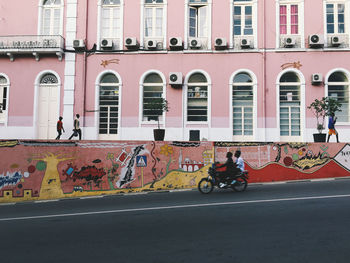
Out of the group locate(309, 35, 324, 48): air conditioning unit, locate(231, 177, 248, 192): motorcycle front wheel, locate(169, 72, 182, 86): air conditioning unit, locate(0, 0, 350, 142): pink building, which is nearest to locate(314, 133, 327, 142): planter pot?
locate(0, 0, 350, 142): pink building

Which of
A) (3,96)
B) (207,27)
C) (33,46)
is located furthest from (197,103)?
(3,96)

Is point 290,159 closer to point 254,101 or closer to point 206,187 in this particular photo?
point 206,187

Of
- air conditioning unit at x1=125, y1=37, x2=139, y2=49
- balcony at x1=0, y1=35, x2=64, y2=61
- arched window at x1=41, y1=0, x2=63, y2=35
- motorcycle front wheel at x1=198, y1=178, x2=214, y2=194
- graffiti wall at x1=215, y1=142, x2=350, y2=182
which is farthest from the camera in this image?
arched window at x1=41, y1=0, x2=63, y2=35

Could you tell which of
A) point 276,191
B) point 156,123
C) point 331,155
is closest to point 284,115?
point 331,155

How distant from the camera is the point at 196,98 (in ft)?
62.2

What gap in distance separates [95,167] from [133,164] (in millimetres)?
1524

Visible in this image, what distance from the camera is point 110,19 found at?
19672 millimetres

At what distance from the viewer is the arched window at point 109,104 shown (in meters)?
19.1

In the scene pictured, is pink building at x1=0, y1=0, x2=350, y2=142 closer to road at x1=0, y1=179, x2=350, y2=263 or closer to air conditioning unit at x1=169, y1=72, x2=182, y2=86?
air conditioning unit at x1=169, y1=72, x2=182, y2=86

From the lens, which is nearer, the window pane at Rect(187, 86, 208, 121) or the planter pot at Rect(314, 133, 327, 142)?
the planter pot at Rect(314, 133, 327, 142)

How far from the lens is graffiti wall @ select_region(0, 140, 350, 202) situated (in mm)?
12055

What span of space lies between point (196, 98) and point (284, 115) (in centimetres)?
535

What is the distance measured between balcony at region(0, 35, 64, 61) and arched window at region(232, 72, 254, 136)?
1092 cm

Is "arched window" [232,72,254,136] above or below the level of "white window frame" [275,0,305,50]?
below
